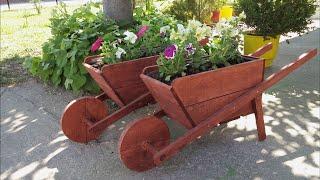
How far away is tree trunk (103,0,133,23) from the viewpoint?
5059 mm

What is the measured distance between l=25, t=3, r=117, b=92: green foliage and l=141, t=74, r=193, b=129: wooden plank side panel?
1.76 metres

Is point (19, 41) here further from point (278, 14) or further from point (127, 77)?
point (127, 77)

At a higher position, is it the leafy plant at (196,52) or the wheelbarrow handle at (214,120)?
the leafy plant at (196,52)

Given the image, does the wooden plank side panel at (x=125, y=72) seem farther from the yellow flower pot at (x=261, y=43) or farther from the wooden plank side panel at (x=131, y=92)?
the yellow flower pot at (x=261, y=43)

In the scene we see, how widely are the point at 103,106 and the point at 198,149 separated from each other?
3.15 feet

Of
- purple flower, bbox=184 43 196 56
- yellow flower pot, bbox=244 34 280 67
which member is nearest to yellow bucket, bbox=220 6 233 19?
yellow flower pot, bbox=244 34 280 67

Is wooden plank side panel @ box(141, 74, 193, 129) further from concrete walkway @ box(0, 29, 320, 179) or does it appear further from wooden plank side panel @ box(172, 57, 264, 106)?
concrete walkway @ box(0, 29, 320, 179)

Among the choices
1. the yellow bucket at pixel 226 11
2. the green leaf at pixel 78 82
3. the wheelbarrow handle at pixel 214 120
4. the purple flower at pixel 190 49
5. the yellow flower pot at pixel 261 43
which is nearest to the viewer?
the wheelbarrow handle at pixel 214 120

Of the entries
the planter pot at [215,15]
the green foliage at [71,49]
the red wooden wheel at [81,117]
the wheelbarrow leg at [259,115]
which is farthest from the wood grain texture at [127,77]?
the planter pot at [215,15]

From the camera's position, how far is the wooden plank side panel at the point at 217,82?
2752 mm

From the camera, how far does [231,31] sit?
10.4ft

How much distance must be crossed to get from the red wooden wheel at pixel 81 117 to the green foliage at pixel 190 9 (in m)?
4.31

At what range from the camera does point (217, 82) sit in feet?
9.55

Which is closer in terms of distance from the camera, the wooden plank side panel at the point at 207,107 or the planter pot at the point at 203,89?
the planter pot at the point at 203,89
